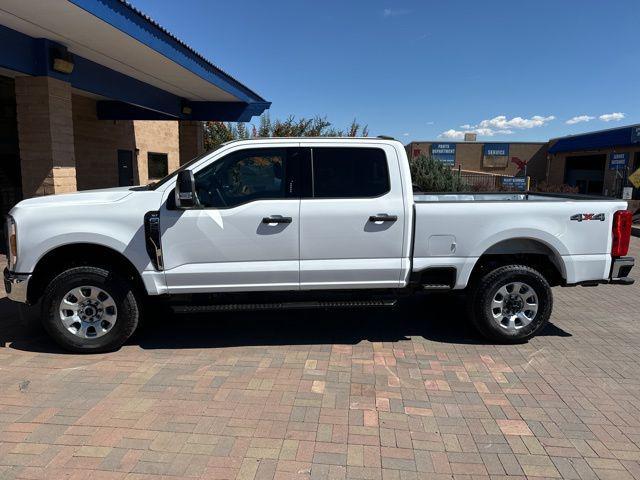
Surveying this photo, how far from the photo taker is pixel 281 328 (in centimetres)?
529

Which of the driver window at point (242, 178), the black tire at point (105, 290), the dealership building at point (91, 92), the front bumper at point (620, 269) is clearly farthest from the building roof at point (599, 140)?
the black tire at point (105, 290)

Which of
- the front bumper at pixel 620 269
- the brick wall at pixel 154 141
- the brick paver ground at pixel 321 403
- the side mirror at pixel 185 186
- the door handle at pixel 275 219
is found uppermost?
the brick wall at pixel 154 141

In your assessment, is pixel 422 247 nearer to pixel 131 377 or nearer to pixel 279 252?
pixel 279 252

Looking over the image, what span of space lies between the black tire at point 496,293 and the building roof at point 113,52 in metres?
5.99

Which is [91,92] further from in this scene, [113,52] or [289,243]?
[289,243]

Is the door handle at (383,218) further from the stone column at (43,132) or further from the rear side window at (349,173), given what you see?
the stone column at (43,132)

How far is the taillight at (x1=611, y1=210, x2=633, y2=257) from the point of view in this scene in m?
4.74

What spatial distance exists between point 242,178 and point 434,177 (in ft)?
38.8

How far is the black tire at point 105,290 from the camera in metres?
4.40

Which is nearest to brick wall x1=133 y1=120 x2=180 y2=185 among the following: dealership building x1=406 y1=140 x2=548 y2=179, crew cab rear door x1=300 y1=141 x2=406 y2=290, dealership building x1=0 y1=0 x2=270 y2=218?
dealership building x1=0 y1=0 x2=270 y2=218

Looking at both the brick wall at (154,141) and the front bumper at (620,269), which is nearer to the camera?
the front bumper at (620,269)

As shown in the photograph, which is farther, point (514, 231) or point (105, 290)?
point (514, 231)

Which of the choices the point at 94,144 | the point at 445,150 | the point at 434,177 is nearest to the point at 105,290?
the point at 94,144

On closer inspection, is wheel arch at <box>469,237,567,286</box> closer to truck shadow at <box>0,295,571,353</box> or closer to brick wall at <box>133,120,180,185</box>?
truck shadow at <box>0,295,571,353</box>
